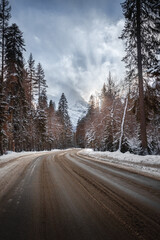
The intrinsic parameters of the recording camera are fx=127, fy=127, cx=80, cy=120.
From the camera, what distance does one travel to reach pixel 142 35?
11.9 m

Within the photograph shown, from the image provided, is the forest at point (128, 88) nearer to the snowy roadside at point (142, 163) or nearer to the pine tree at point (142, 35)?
the pine tree at point (142, 35)

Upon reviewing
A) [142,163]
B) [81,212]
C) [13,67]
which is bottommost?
[142,163]

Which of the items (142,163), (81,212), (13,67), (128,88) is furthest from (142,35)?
(13,67)

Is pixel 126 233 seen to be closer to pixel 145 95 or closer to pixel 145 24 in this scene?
pixel 145 95

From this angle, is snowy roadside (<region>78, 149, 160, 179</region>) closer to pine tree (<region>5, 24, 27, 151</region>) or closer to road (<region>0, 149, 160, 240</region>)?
road (<region>0, 149, 160, 240</region>)

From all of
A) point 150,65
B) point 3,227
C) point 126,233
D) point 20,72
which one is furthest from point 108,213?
point 20,72

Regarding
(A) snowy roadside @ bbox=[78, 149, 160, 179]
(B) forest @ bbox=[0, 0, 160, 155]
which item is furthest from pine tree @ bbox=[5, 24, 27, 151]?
(A) snowy roadside @ bbox=[78, 149, 160, 179]

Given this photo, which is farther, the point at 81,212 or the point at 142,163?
the point at 142,163

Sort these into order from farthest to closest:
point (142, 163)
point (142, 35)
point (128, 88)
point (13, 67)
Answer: point (13, 67), point (128, 88), point (142, 35), point (142, 163)

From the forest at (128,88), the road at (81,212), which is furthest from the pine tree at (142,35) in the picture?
the road at (81,212)

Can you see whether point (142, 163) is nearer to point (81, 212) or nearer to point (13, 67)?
point (81, 212)

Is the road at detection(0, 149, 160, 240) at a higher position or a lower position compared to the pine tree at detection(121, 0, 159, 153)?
lower

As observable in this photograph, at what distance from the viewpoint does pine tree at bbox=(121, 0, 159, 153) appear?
442 inches

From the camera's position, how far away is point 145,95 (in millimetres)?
11891
